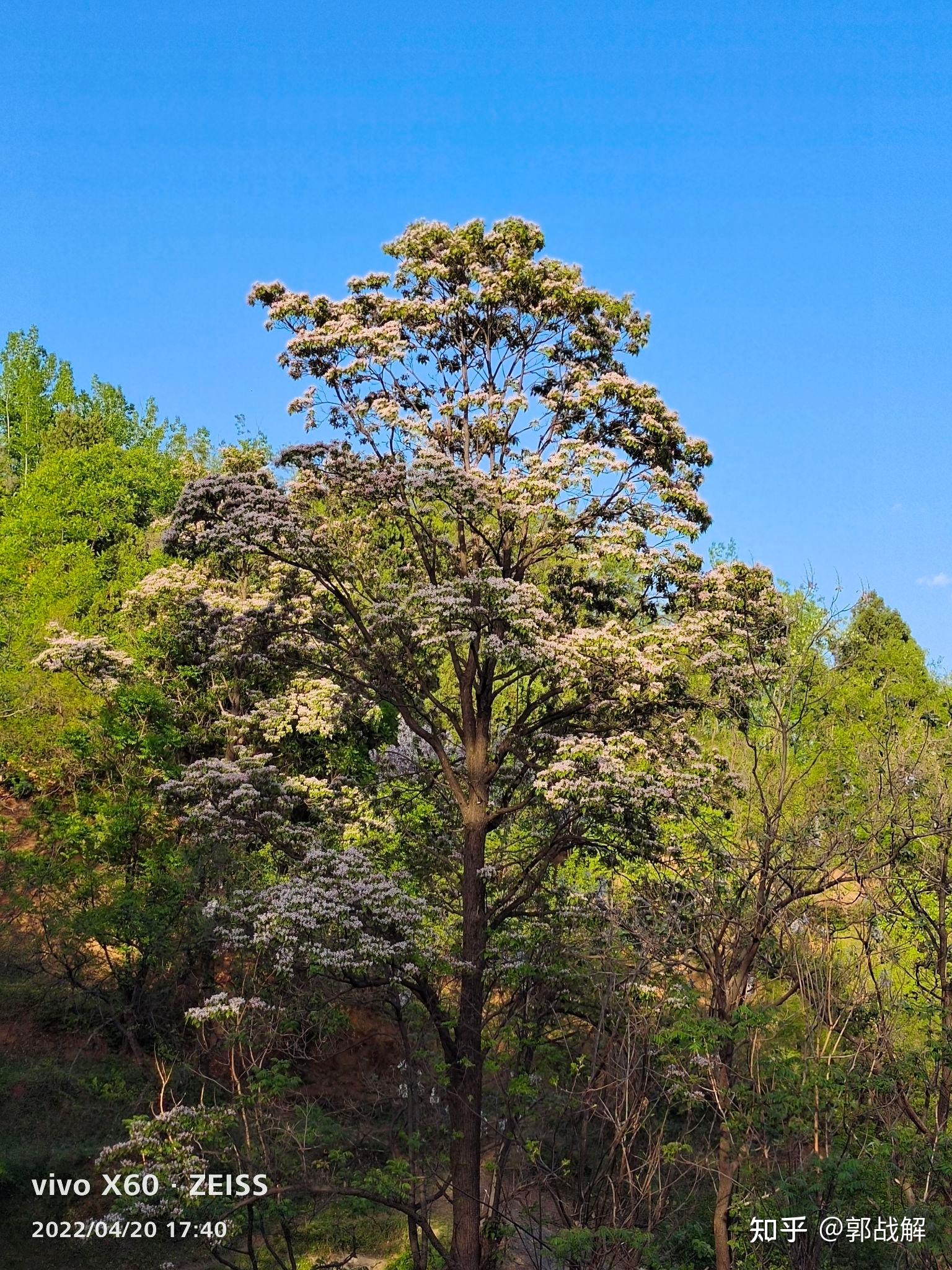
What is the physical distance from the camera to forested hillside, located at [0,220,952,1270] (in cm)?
1013

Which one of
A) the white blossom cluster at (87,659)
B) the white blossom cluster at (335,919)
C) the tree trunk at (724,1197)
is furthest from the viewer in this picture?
the white blossom cluster at (87,659)

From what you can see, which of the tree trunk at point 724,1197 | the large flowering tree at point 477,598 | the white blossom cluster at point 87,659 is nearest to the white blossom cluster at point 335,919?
the large flowering tree at point 477,598

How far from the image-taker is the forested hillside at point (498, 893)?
1013cm

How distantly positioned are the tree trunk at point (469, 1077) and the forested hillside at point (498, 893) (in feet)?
0.19

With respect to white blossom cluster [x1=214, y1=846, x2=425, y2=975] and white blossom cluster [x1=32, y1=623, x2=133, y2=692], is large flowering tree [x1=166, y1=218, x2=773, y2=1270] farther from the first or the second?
white blossom cluster [x1=32, y1=623, x2=133, y2=692]

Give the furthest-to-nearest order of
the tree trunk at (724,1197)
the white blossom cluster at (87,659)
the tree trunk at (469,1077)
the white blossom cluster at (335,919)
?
the white blossom cluster at (87,659), the tree trunk at (469,1077), the white blossom cluster at (335,919), the tree trunk at (724,1197)

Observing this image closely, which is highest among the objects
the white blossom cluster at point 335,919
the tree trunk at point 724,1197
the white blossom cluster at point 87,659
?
the white blossom cluster at point 87,659

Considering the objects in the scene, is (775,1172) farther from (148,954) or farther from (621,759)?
(148,954)

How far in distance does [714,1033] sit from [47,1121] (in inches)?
576

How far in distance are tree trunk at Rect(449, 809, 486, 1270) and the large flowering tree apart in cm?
3

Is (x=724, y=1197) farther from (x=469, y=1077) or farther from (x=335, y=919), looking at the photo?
(x=335, y=919)

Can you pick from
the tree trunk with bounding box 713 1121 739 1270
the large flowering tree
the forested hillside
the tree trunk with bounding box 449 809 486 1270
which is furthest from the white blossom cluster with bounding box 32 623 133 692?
the tree trunk with bounding box 713 1121 739 1270

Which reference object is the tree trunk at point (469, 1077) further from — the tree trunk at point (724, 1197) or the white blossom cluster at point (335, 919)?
the tree trunk at point (724, 1197)

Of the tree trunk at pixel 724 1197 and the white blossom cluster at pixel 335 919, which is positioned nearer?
the tree trunk at pixel 724 1197
